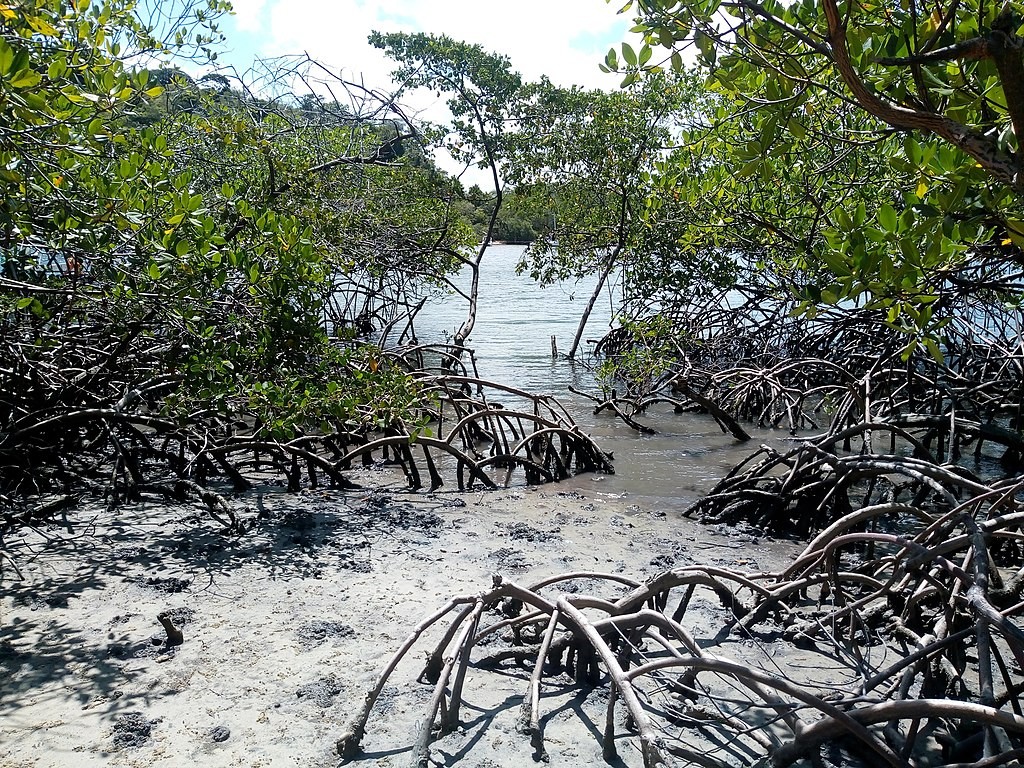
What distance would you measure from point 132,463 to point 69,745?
2787 millimetres

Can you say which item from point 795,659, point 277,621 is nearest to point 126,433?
point 277,621

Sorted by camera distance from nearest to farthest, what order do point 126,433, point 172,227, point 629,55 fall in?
point 629,55
point 172,227
point 126,433

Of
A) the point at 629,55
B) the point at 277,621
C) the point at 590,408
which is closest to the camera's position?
the point at 629,55

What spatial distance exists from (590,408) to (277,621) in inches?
294

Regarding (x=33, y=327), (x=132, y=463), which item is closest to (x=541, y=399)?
(x=132, y=463)

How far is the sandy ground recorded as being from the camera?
2.91m

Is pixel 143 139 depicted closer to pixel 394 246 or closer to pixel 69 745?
pixel 69 745

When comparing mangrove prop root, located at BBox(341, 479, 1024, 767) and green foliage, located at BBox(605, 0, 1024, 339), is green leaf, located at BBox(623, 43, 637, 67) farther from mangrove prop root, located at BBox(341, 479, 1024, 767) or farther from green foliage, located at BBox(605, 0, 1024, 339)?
mangrove prop root, located at BBox(341, 479, 1024, 767)

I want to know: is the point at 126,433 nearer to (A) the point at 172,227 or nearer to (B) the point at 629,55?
(A) the point at 172,227

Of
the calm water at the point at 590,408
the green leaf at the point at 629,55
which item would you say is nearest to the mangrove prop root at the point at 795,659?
the green leaf at the point at 629,55

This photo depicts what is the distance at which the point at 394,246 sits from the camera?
41.3ft

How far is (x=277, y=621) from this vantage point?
390 centimetres

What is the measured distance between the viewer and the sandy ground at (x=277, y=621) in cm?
291

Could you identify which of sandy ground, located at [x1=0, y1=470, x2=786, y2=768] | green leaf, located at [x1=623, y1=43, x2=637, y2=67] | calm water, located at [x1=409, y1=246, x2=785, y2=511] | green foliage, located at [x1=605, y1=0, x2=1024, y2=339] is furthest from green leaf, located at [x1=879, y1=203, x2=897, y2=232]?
calm water, located at [x1=409, y1=246, x2=785, y2=511]
